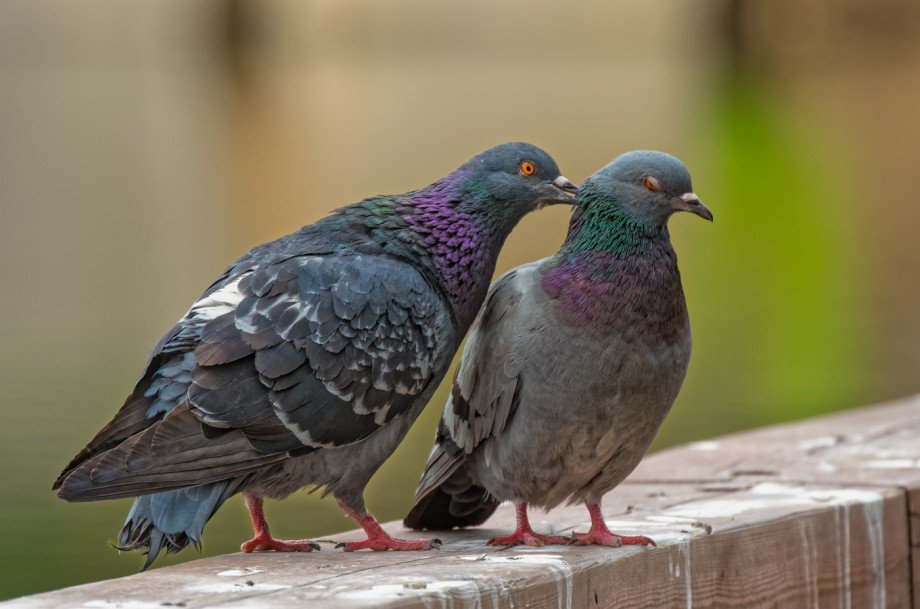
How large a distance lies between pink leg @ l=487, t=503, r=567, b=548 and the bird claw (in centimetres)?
21

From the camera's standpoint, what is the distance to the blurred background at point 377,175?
42.7 feet

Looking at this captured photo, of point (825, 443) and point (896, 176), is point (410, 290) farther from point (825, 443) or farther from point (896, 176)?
point (896, 176)

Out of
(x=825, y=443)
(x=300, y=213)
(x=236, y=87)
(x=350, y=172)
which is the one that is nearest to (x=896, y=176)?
(x=350, y=172)

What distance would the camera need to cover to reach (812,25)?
239ft

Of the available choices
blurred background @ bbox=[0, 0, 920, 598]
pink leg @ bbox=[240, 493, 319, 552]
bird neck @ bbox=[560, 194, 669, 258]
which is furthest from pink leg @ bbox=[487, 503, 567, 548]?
blurred background @ bbox=[0, 0, 920, 598]

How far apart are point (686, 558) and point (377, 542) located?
1.07 meters

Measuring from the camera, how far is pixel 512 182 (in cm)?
565

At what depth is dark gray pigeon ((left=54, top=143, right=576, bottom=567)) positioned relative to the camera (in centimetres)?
495

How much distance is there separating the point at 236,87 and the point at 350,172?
30.2m

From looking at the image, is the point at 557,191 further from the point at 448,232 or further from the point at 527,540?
the point at 527,540

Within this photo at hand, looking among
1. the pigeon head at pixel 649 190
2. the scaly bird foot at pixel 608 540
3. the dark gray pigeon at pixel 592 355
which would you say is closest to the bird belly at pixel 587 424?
the dark gray pigeon at pixel 592 355

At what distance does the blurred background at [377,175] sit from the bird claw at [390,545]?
13.6ft

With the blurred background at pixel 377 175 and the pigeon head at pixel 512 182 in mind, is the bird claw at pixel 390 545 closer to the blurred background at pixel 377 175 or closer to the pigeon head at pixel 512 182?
the pigeon head at pixel 512 182

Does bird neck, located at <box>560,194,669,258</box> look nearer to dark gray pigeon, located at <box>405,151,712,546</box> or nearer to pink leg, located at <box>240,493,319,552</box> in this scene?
dark gray pigeon, located at <box>405,151,712,546</box>
